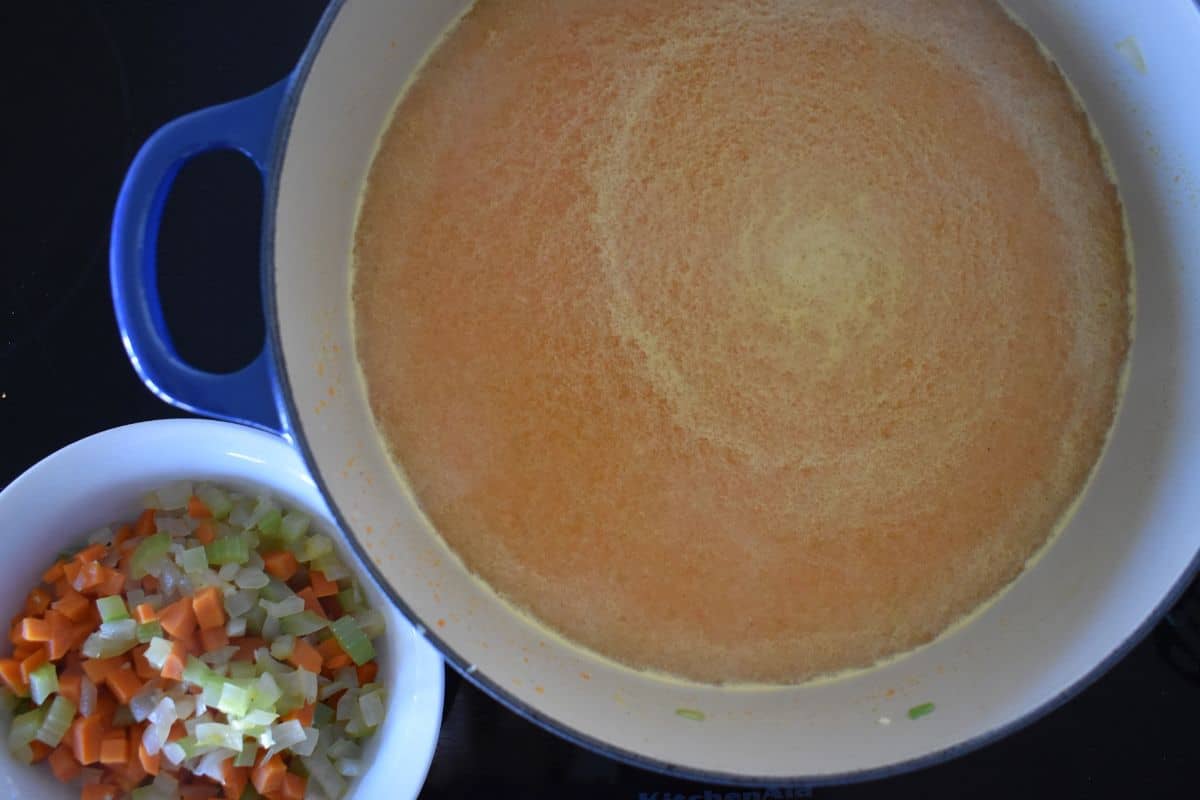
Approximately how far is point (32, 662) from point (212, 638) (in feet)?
0.61

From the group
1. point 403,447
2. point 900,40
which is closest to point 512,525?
point 403,447

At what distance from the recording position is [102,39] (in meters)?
1.17

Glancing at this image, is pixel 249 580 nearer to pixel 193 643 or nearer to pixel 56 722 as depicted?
pixel 193 643

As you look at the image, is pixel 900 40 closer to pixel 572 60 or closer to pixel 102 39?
pixel 572 60

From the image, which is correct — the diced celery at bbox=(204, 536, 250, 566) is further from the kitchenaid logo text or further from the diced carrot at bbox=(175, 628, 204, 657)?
the kitchenaid logo text

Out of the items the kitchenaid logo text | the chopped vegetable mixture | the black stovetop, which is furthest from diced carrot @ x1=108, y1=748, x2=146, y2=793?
the kitchenaid logo text

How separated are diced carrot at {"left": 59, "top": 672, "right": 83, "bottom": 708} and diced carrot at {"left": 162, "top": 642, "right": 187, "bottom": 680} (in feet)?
0.35

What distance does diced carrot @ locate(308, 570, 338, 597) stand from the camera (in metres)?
1.10

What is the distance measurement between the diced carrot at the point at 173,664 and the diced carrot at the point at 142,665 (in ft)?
0.16

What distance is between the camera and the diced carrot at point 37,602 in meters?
1.08

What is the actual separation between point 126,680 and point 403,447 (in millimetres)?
379

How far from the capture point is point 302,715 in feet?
3.42

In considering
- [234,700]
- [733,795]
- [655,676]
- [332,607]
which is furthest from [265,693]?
[733,795]

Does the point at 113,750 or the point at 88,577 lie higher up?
the point at 88,577
